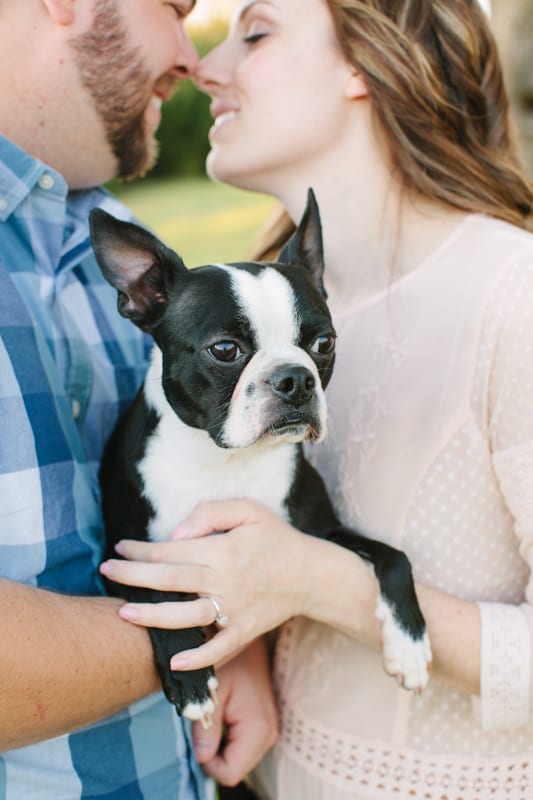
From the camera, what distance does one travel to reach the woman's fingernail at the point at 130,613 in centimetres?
163

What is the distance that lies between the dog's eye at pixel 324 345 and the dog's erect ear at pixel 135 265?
325 mm

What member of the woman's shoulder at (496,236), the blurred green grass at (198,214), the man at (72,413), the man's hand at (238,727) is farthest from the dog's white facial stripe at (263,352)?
the blurred green grass at (198,214)

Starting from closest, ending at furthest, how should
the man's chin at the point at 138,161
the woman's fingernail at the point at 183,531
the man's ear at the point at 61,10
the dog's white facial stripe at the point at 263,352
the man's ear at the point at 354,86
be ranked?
the dog's white facial stripe at the point at 263,352 < the woman's fingernail at the point at 183,531 < the man's ear at the point at 61,10 < the man's ear at the point at 354,86 < the man's chin at the point at 138,161

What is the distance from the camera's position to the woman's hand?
5.38ft

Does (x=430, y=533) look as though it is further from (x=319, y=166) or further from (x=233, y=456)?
(x=319, y=166)

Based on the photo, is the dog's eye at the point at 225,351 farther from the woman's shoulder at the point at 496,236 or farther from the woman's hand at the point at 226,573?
the woman's shoulder at the point at 496,236

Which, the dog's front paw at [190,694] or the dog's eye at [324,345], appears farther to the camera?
the dog's eye at [324,345]

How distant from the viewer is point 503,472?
5.84 ft

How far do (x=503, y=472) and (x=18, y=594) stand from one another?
0.97 meters

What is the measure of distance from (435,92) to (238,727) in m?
1.54

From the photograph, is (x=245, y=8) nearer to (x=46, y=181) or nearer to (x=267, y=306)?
(x=46, y=181)

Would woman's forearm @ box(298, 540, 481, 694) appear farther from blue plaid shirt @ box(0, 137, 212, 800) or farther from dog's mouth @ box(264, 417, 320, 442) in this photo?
blue plaid shirt @ box(0, 137, 212, 800)

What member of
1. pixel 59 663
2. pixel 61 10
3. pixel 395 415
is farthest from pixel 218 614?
pixel 61 10

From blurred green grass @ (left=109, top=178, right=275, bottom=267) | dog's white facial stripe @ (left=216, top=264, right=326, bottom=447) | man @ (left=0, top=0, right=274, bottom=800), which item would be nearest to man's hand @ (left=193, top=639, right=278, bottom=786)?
man @ (left=0, top=0, right=274, bottom=800)
